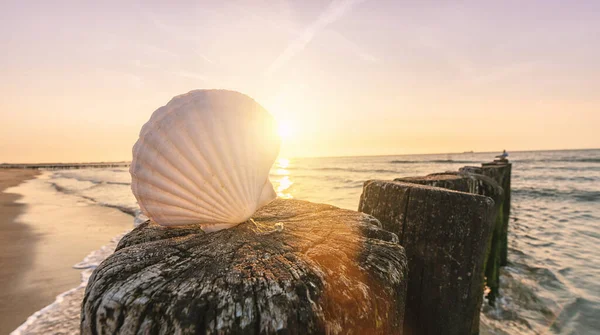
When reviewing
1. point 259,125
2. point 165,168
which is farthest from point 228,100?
point 165,168

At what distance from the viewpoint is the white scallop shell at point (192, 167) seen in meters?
1.57

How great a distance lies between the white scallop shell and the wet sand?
377 centimetres

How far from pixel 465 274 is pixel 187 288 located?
1.72m

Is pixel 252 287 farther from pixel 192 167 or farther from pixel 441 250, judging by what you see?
pixel 441 250

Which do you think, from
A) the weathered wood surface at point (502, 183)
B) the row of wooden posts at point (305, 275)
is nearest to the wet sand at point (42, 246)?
the row of wooden posts at point (305, 275)

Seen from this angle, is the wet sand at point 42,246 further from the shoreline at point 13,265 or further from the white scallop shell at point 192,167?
the white scallop shell at point 192,167

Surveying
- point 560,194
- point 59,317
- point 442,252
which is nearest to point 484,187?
point 442,252

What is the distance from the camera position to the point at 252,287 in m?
0.93

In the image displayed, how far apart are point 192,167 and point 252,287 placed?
2.85 ft

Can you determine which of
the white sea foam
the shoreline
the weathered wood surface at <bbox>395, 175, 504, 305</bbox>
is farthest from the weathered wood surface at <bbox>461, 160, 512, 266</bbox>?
the shoreline

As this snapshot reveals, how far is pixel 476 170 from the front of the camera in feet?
17.4

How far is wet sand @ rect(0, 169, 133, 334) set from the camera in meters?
4.30

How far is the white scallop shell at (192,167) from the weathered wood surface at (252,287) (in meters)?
0.24

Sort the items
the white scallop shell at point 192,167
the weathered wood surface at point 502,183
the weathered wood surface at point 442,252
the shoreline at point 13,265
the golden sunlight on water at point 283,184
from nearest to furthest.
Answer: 1. the white scallop shell at point 192,167
2. the weathered wood surface at point 442,252
3. the shoreline at point 13,265
4. the weathered wood surface at point 502,183
5. the golden sunlight on water at point 283,184
